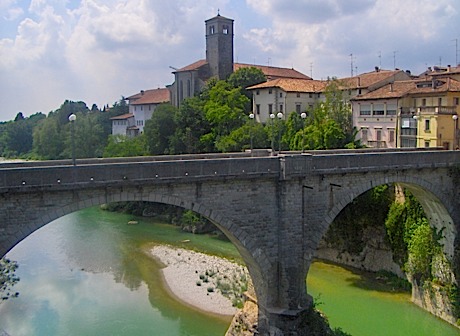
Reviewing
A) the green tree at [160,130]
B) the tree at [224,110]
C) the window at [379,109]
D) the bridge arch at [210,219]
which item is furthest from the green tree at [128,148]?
the bridge arch at [210,219]

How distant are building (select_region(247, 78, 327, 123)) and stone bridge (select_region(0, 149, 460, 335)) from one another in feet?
88.8

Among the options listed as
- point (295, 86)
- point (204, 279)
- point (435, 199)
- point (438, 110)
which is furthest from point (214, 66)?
point (435, 199)

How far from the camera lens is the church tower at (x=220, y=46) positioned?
63.4 metres

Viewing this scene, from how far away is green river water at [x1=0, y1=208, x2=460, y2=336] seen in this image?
74.4 ft

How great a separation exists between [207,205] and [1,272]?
1928cm

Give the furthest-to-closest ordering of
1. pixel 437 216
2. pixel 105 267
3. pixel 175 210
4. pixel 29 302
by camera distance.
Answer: pixel 175 210, pixel 105 267, pixel 29 302, pixel 437 216

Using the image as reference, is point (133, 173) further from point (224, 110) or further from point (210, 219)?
point (224, 110)

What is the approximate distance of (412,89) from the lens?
119 feet

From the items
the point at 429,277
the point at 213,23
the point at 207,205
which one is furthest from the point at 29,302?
the point at 213,23

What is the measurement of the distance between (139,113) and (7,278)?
48.2m

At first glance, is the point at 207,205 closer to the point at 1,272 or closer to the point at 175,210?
the point at 1,272

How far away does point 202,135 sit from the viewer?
49781 millimetres

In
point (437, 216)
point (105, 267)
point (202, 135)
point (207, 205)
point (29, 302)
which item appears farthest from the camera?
point (202, 135)

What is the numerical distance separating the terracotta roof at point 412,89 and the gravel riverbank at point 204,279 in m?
17.7
